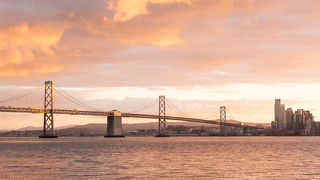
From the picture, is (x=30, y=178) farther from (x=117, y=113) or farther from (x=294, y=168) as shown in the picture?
(x=117, y=113)

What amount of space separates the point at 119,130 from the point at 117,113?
709 cm

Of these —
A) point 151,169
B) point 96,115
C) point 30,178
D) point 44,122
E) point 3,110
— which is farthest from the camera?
point 96,115

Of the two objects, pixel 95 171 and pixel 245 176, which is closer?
pixel 245 176

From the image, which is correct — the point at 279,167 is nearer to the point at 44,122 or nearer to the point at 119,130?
the point at 44,122

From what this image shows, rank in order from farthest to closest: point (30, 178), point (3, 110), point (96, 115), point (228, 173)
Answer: point (96, 115)
point (3, 110)
point (228, 173)
point (30, 178)

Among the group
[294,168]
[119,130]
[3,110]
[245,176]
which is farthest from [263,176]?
[119,130]

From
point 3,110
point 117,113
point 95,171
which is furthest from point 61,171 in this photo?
point 117,113

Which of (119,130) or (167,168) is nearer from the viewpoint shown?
(167,168)

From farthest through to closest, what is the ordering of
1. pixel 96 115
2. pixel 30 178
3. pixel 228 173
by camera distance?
1. pixel 96 115
2. pixel 228 173
3. pixel 30 178

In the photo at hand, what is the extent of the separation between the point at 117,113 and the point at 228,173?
355 ft

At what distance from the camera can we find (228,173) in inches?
1247

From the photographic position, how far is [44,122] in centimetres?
12625

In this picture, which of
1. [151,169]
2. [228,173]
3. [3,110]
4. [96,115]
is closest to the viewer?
[228,173]

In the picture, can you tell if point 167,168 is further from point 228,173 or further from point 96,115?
point 96,115
